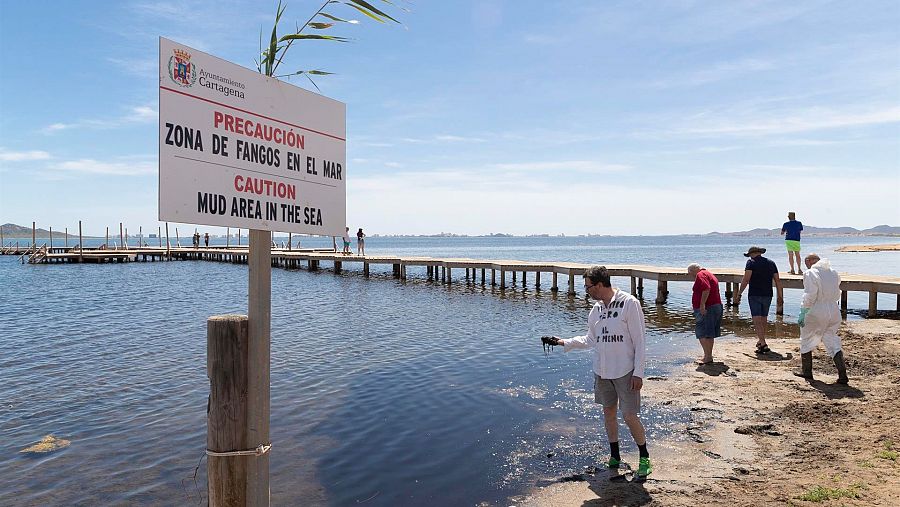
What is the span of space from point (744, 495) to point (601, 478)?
4.27ft

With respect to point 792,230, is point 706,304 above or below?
below

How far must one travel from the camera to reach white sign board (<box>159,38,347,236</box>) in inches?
98.3

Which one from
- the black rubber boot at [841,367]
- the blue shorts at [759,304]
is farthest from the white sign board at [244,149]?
the blue shorts at [759,304]

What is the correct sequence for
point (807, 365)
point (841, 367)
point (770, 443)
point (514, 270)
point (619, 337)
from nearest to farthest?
point (619, 337) → point (770, 443) → point (841, 367) → point (807, 365) → point (514, 270)

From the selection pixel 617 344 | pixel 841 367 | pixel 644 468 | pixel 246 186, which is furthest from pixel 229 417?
pixel 841 367

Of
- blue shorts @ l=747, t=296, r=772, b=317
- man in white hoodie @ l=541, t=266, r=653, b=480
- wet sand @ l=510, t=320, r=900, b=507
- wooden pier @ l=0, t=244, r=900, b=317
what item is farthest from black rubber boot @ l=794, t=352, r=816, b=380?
man in white hoodie @ l=541, t=266, r=653, b=480

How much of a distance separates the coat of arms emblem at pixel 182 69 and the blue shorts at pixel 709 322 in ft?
32.2

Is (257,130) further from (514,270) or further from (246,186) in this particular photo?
(514,270)

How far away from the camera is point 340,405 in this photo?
9.09m

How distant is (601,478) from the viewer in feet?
19.0

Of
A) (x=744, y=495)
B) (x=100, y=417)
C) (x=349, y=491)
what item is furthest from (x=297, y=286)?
(x=744, y=495)

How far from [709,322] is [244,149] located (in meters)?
9.72

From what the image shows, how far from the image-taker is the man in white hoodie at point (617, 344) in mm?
5320

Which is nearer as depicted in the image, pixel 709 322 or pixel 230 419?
pixel 230 419
